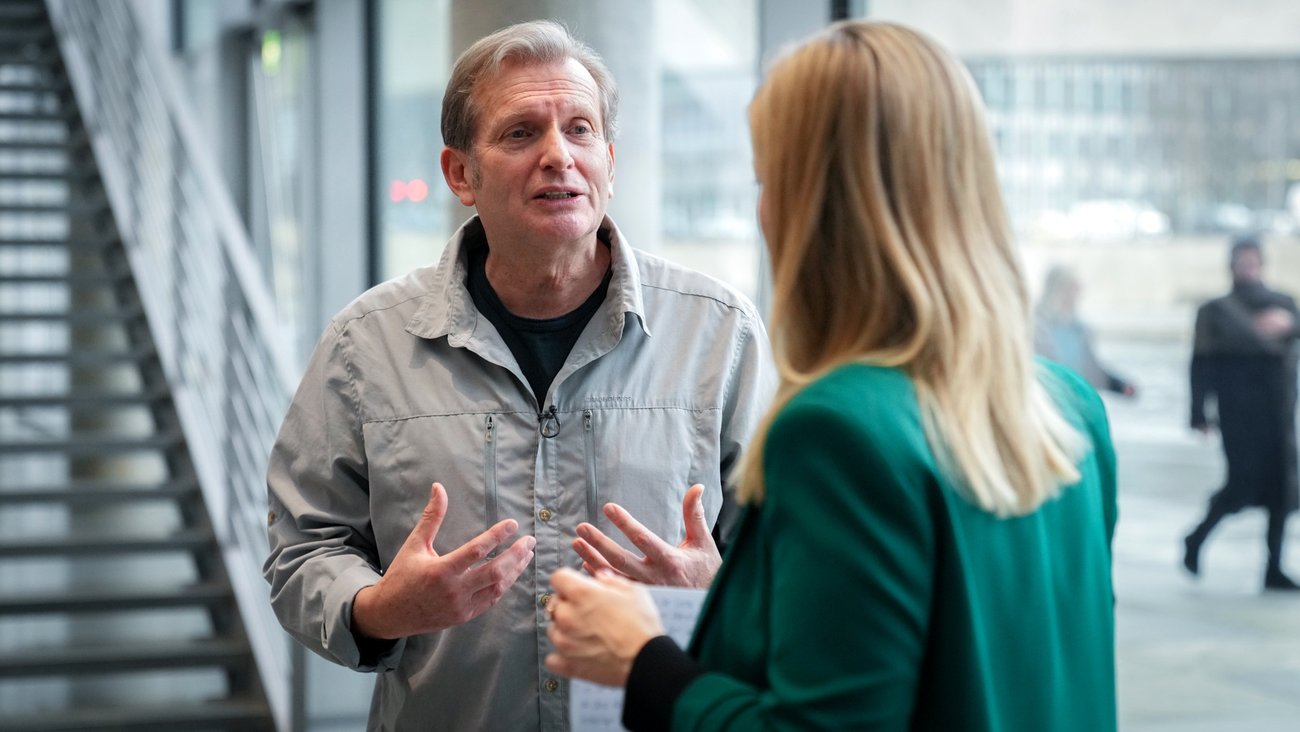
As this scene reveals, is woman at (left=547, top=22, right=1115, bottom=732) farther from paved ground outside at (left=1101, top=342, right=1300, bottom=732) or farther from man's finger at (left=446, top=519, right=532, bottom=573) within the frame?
paved ground outside at (left=1101, top=342, right=1300, bottom=732)

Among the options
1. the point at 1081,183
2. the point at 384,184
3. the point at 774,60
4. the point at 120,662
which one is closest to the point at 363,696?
the point at 120,662

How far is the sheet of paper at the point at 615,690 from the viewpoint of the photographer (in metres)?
1.21

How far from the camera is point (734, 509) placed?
5.73 feet

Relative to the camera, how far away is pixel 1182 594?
2818 millimetres

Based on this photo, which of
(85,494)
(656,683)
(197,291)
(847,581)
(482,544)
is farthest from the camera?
(197,291)

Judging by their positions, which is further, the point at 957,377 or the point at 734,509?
the point at 734,509

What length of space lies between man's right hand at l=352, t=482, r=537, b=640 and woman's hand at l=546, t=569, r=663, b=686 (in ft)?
1.00

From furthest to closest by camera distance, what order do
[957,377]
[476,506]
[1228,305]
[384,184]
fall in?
1. [384,184]
2. [1228,305]
3. [476,506]
4. [957,377]

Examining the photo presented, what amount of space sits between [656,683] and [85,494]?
4431 millimetres

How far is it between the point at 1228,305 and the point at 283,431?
185 centimetres

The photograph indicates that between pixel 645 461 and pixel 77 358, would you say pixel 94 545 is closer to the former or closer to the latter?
pixel 77 358

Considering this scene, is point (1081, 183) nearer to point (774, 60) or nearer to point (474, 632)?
point (474, 632)

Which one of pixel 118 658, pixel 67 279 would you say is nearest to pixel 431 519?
pixel 118 658

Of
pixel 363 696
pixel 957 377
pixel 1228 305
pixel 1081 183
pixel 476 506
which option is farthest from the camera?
pixel 363 696
